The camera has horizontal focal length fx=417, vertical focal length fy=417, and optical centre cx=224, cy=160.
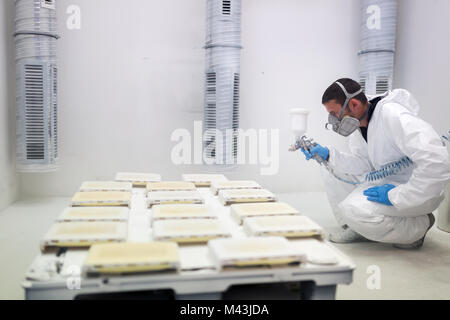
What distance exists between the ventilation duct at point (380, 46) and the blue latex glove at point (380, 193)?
4.76ft

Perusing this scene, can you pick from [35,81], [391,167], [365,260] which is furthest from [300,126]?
[35,81]

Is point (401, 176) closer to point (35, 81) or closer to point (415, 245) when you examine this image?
point (415, 245)

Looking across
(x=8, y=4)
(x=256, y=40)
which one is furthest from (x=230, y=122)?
(x=8, y=4)

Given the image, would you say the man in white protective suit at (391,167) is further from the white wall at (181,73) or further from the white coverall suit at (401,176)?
the white wall at (181,73)

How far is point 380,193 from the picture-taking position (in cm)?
212

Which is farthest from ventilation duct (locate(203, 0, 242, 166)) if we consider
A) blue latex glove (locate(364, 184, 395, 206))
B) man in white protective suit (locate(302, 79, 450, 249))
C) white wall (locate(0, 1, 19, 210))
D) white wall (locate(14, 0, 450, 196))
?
white wall (locate(0, 1, 19, 210))

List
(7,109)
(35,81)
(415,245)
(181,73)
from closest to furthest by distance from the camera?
(415,245) → (35,81) → (7,109) → (181,73)

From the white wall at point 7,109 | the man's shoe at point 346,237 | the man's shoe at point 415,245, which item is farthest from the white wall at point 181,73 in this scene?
the man's shoe at point 346,237

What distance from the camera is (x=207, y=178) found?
255cm

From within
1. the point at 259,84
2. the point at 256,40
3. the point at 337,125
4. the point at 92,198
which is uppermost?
the point at 256,40

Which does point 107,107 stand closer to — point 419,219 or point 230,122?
point 230,122

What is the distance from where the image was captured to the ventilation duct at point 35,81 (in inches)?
115

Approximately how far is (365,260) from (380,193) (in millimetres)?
352

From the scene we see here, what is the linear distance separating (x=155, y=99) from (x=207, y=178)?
1214 mm
